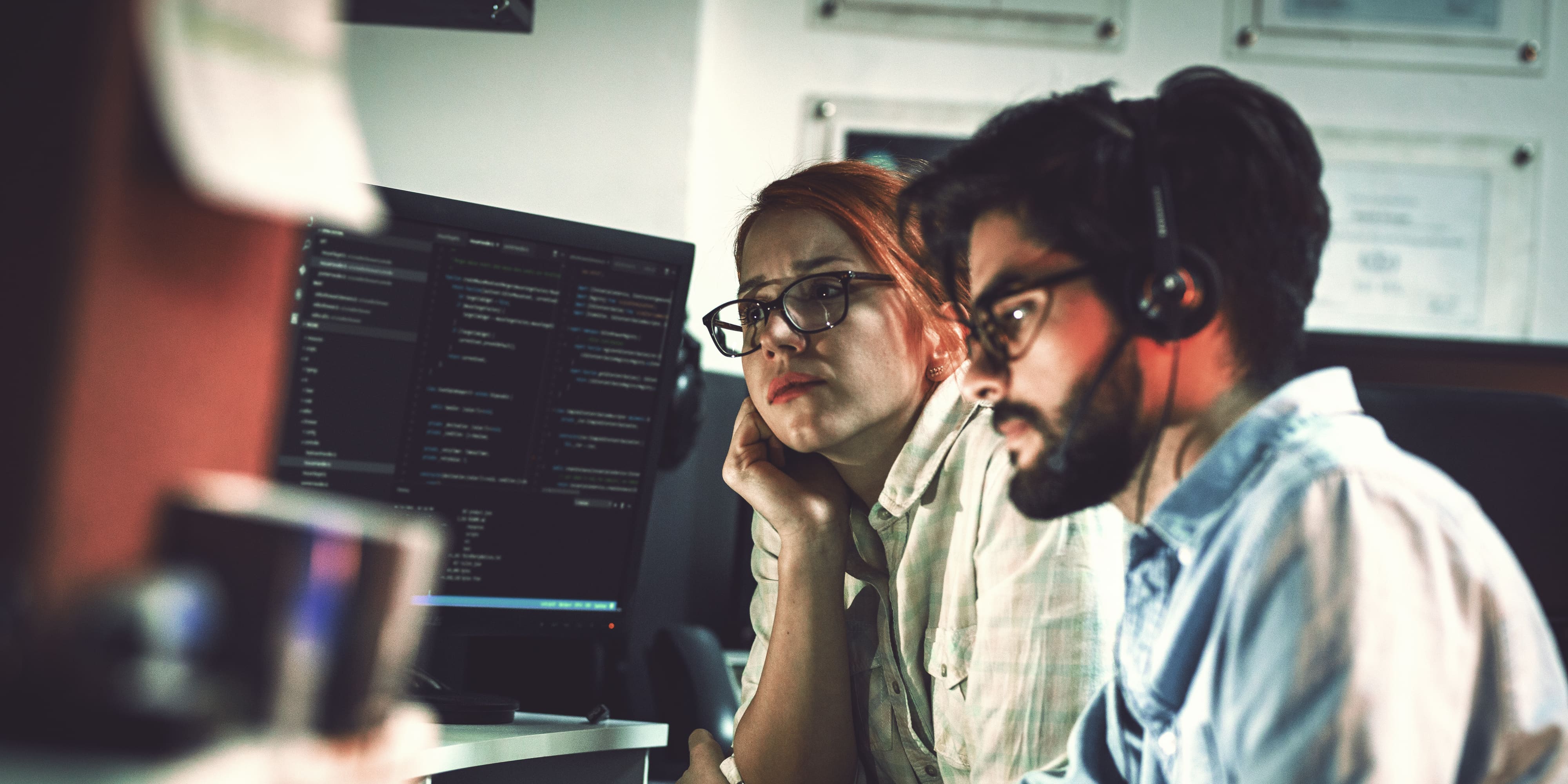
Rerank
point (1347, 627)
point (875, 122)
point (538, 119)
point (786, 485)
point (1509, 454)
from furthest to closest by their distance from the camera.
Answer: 1. point (875, 122)
2. point (538, 119)
3. point (786, 485)
4. point (1509, 454)
5. point (1347, 627)

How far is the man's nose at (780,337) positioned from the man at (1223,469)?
0.33 meters

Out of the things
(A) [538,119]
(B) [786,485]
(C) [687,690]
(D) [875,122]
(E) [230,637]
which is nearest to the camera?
(E) [230,637]

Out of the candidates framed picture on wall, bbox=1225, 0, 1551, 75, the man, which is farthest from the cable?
framed picture on wall, bbox=1225, 0, 1551, 75

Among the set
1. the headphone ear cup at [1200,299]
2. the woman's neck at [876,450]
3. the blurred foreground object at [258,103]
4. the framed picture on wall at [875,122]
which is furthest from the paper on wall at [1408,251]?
the blurred foreground object at [258,103]

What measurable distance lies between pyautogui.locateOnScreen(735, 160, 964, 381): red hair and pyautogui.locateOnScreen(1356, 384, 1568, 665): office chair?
1.64 ft

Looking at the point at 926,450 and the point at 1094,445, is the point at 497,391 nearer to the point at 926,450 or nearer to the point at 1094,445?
the point at 926,450

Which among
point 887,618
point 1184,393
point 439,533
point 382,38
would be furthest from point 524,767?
point 382,38

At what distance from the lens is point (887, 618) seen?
1.28 m

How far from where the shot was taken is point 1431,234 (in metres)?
2.63

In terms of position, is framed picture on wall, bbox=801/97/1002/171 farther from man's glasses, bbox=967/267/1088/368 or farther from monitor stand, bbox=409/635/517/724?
man's glasses, bbox=967/267/1088/368

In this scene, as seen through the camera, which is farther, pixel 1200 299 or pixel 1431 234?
pixel 1431 234

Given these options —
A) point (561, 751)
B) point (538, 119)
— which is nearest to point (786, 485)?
point (561, 751)

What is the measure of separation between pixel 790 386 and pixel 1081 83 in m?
1.72

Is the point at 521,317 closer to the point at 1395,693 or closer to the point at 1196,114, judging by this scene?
the point at 1196,114
